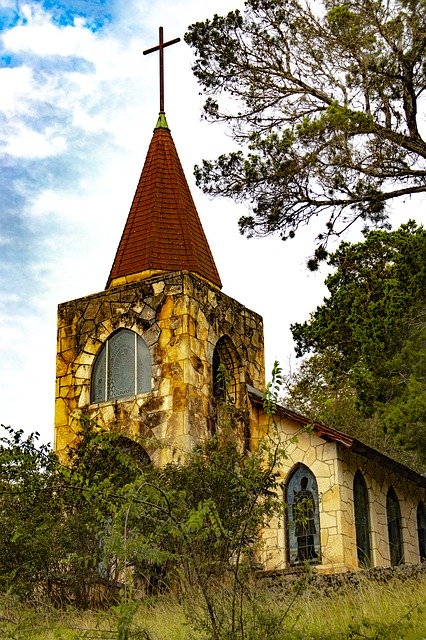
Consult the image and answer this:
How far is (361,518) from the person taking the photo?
17.7 m

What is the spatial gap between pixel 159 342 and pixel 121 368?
958 mm

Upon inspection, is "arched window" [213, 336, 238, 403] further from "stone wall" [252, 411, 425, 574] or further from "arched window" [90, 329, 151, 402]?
"arched window" [90, 329, 151, 402]

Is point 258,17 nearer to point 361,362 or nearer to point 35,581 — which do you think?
point 361,362

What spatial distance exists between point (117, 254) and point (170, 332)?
261 centimetres

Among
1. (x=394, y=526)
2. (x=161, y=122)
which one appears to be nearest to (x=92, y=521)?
(x=394, y=526)

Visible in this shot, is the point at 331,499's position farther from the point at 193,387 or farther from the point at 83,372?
the point at 83,372

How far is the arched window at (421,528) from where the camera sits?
20250 mm

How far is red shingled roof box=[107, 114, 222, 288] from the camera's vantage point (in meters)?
18.8

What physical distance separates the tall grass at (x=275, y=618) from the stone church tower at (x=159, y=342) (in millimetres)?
5577

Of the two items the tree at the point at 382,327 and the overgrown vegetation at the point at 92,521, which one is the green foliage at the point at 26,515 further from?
the tree at the point at 382,327

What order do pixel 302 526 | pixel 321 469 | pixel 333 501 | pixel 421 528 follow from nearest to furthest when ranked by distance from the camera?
1. pixel 302 526
2. pixel 333 501
3. pixel 321 469
4. pixel 421 528

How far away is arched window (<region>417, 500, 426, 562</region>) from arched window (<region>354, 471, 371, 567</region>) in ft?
9.36

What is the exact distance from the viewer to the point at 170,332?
17.6m

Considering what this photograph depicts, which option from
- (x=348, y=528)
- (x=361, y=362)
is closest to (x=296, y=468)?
(x=348, y=528)
